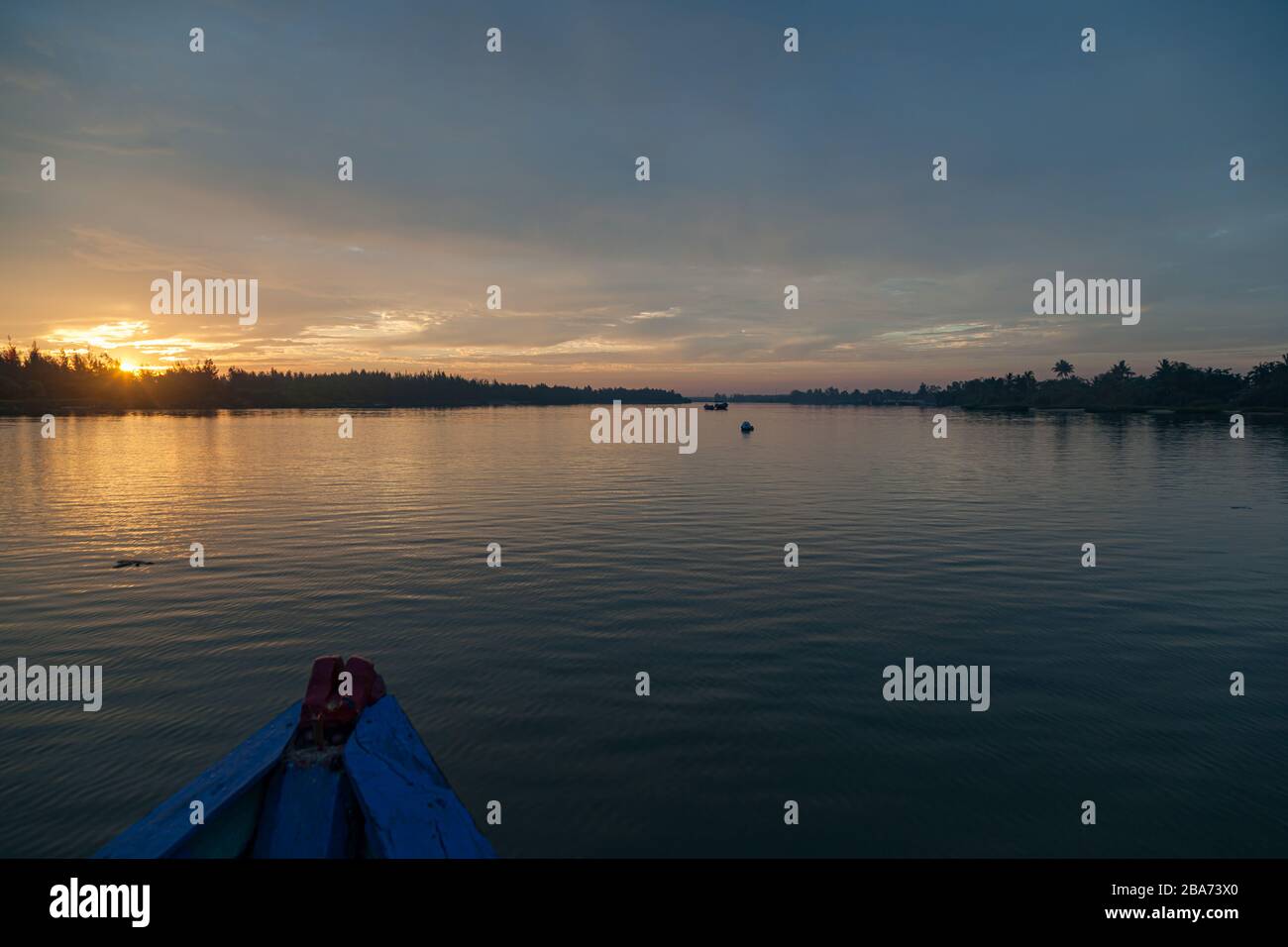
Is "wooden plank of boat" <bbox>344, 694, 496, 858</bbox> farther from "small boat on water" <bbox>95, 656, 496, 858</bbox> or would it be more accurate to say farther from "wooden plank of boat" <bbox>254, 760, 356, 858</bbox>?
"wooden plank of boat" <bbox>254, 760, 356, 858</bbox>

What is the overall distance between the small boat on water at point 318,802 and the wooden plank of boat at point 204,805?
0.01 metres

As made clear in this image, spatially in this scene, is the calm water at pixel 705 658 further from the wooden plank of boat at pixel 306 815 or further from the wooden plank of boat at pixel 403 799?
the wooden plank of boat at pixel 306 815

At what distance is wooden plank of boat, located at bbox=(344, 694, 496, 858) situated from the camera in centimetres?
683

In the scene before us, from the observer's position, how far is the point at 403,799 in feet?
24.6

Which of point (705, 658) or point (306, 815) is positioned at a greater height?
point (306, 815)

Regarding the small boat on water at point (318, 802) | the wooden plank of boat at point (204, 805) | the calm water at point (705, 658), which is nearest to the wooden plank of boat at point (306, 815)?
the small boat on water at point (318, 802)

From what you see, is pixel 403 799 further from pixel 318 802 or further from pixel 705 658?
pixel 705 658

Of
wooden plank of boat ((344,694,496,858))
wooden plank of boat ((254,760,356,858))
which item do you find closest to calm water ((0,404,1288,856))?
→ wooden plank of boat ((344,694,496,858))

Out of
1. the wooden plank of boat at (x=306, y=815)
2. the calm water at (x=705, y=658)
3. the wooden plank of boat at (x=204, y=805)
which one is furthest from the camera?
the calm water at (x=705, y=658)

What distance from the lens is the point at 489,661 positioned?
14.6 m

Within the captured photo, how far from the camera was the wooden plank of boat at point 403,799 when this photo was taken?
269 inches

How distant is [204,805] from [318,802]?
116cm

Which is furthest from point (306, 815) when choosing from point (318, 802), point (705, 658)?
point (705, 658)

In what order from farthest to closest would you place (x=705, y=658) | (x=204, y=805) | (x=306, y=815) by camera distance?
(x=705, y=658), (x=306, y=815), (x=204, y=805)
